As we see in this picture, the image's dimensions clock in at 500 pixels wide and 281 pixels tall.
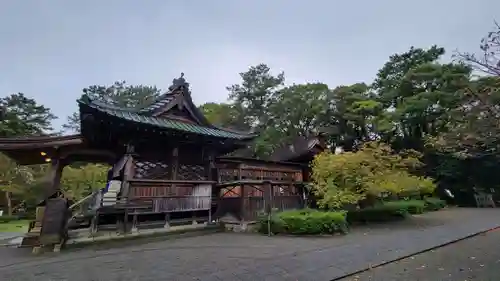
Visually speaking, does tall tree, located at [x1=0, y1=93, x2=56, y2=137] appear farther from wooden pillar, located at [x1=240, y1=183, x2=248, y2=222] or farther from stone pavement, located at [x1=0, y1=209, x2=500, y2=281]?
stone pavement, located at [x1=0, y1=209, x2=500, y2=281]

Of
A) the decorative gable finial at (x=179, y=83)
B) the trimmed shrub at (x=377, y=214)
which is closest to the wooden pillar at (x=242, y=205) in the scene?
the decorative gable finial at (x=179, y=83)

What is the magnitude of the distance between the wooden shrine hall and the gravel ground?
224 inches

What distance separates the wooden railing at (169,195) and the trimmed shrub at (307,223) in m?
2.58

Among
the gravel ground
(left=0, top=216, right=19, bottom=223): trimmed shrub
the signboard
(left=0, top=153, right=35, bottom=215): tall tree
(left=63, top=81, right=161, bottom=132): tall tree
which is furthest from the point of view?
(left=63, top=81, right=161, bottom=132): tall tree

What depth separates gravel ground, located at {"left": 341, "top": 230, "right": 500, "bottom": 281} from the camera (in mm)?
4844

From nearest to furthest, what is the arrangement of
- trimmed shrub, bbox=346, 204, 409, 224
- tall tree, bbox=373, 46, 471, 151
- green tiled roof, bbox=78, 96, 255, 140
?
green tiled roof, bbox=78, 96, 255, 140, trimmed shrub, bbox=346, 204, 409, 224, tall tree, bbox=373, 46, 471, 151

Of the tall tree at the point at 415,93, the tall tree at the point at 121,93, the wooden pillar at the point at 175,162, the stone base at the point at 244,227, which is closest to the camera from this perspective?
the stone base at the point at 244,227

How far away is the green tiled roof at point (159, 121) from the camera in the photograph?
8563 mm

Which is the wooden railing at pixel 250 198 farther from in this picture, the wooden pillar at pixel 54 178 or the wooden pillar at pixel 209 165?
the wooden pillar at pixel 54 178

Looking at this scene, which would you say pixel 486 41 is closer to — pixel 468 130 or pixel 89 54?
pixel 468 130

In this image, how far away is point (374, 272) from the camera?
5.24 m

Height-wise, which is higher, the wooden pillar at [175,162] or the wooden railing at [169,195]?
the wooden pillar at [175,162]

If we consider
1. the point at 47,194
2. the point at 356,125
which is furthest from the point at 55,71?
the point at 356,125

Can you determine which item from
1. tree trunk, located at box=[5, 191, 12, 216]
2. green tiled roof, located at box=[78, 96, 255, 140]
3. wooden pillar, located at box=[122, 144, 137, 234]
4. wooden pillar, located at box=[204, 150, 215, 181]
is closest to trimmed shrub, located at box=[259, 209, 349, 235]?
wooden pillar, located at box=[204, 150, 215, 181]
